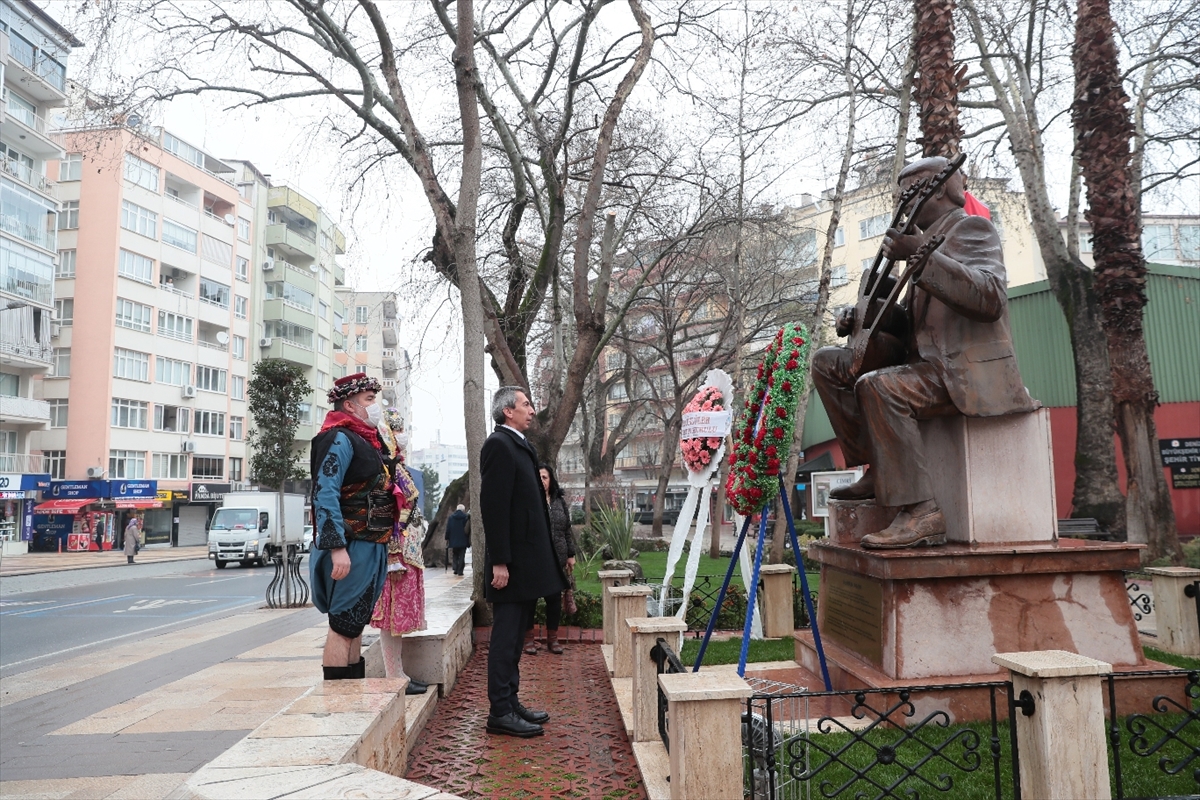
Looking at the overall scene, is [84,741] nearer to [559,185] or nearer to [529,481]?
[529,481]

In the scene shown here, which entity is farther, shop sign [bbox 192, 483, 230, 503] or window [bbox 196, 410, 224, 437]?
window [bbox 196, 410, 224, 437]

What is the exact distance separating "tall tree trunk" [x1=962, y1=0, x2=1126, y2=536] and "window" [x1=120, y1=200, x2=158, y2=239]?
39223 millimetres

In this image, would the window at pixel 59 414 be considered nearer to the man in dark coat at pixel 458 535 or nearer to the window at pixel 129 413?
the window at pixel 129 413

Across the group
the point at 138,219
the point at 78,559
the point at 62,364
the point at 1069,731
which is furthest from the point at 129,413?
the point at 1069,731

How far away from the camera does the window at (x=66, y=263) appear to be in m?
40.5

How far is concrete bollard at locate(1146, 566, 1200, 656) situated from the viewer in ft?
23.1

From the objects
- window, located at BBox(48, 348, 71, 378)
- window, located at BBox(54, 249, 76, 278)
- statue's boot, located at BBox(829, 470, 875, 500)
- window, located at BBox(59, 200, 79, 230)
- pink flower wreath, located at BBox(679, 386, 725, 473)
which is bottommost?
statue's boot, located at BBox(829, 470, 875, 500)

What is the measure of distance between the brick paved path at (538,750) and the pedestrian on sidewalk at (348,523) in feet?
2.39

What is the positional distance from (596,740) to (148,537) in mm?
45548

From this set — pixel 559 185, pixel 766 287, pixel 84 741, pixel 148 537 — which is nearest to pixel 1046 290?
pixel 766 287

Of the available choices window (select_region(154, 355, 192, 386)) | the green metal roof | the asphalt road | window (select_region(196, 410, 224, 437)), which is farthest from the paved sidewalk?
the green metal roof

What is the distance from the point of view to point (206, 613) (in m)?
15.6

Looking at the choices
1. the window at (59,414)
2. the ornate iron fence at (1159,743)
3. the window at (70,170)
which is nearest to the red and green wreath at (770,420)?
the ornate iron fence at (1159,743)

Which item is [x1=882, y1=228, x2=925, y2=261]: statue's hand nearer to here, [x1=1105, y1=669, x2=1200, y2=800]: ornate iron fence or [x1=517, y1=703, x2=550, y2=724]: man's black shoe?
[x1=1105, y1=669, x2=1200, y2=800]: ornate iron fence
